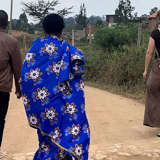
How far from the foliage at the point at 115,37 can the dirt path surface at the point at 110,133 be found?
235 inches

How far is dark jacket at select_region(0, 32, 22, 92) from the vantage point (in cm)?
371

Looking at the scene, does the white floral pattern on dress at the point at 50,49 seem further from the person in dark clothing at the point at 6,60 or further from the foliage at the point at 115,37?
the foliage at the point at 115,37

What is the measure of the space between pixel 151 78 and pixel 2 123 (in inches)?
90.8

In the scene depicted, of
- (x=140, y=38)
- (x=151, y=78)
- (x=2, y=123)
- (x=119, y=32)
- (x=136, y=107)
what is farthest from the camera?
(x=119, y=32)

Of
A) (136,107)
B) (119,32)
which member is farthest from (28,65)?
(119,32)

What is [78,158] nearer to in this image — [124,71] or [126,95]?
[126,95]

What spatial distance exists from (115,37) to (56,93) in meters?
11.0

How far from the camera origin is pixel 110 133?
5.28 metres

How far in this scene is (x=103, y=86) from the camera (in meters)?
10.5

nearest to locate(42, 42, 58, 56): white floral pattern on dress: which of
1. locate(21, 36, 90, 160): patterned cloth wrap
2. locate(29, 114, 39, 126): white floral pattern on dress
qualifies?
locate(21, 36, 90, 160): patterned cloth wrap

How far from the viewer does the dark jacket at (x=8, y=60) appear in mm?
3707

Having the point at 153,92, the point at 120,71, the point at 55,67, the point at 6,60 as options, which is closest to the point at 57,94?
the point at 55,67

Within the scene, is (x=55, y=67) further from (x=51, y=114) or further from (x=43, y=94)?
(x=51, y=114)

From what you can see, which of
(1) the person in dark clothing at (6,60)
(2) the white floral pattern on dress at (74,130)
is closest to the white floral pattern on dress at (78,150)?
(2) the white floral pattern on dress at (74,130)
